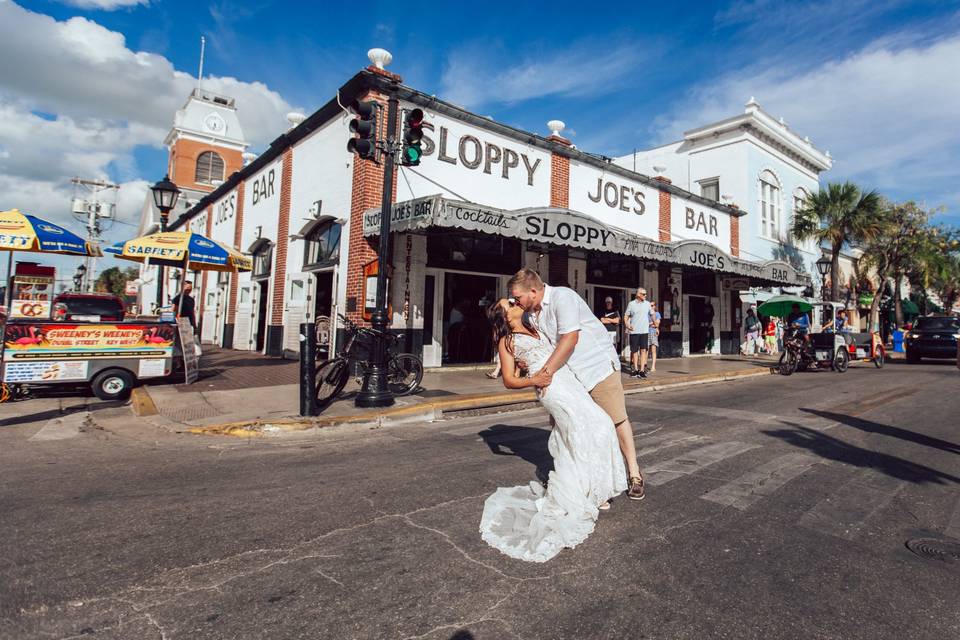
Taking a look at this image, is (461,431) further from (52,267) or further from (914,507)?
(52,267)

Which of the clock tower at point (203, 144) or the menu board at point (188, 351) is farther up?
the clock tower at point (203, 144)

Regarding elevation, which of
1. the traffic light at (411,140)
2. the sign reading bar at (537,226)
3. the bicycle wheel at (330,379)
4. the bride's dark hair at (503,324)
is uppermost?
the traffic light at (411,140)

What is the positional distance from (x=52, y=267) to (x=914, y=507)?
1478 centimetres

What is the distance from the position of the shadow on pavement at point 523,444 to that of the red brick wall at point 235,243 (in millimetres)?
15573

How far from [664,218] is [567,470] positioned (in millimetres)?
15457

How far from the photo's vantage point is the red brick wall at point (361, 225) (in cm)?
1084

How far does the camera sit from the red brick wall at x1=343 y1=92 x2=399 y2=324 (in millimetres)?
10844

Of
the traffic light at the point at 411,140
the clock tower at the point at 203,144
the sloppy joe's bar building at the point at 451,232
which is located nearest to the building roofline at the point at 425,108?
the sloppy joe's bar building at the point at 451,232

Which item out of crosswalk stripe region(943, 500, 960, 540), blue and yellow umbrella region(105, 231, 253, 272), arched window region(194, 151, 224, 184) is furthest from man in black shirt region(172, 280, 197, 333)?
arched window region(194, 151, 224, 184)

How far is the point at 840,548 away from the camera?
2.90 m

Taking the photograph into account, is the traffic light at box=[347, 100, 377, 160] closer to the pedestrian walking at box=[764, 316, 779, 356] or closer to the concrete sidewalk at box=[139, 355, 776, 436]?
the concrete sidewalk at box=[139, 355, 776, 436]

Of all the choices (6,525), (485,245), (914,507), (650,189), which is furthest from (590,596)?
(650,189)

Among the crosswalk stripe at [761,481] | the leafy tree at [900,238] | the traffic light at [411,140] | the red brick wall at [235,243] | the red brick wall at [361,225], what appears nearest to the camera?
the crosswalk stripe at [761,481]

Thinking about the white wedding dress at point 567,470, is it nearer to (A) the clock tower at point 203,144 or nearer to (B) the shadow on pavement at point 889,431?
(B) the shadow on pavement at point 889,431
